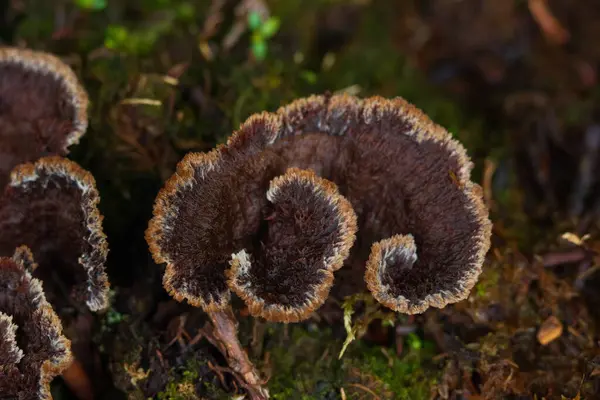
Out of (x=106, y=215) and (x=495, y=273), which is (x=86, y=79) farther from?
(x=495, y=273)

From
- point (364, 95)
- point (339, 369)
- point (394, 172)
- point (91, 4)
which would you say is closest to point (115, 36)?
point (91, 4)

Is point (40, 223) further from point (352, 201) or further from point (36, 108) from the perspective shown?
point (352, 201)

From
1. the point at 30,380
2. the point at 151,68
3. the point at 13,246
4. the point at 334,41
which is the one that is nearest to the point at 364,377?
the point at 30,380

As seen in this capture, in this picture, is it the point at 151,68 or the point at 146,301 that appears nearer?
the point at 146,301

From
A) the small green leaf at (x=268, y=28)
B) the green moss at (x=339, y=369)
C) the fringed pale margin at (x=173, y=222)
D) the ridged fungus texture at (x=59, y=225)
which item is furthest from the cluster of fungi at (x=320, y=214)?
the small green leaf at (x=268, y=28)

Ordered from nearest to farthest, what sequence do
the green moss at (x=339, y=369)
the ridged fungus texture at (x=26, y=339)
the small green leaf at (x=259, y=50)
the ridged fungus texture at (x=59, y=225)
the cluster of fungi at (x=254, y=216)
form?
the ridged fungus texture at (x=26, y=339)
the cluster of fungi at (x=254, y=216)
the ridged fungus texture at (x=59, y=225)
the green moss at (x=339, y=369)
the small green leaf at (x=259, y=50)

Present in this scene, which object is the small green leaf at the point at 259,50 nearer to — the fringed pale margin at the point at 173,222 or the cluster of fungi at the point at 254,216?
the cluster of fungi at the point at 254,216

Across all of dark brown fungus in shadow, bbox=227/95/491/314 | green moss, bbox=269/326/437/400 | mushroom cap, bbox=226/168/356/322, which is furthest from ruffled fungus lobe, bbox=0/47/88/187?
green moss, bbox=269/326/437/400
